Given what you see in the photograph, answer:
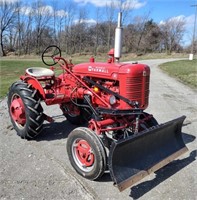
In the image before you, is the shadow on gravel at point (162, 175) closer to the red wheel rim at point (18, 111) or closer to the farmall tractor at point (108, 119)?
the farmall tractor at point (108, 119)

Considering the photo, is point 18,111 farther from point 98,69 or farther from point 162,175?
point 162,175

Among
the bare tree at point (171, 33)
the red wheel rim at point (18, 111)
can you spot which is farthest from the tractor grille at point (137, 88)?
the bare tree at point (171, 33)

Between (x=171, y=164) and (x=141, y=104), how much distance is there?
3.11ft

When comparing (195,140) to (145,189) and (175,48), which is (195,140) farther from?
(175,48)

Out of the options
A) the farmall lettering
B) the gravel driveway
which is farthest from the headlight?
the gravel driveway

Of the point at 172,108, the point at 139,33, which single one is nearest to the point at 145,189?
the point at 172,108

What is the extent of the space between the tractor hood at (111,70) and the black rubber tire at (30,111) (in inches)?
33.3

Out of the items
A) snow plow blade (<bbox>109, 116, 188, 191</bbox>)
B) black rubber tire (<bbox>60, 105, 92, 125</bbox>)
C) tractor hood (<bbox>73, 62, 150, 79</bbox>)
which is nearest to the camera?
snow plow blade (<bbox>109, 116, 188, 191</bbox>)

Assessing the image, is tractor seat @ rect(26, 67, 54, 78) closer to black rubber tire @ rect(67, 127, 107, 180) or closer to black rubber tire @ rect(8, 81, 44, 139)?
black rubber tire @ rect(8, 81, 44, 139)

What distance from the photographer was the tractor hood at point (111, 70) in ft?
12.8

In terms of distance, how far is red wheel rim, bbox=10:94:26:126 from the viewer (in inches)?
184

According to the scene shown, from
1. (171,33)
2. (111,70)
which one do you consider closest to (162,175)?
(111,70)

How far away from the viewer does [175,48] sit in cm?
5572

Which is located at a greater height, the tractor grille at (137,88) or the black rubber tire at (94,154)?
the tractor grille at (137,88)
